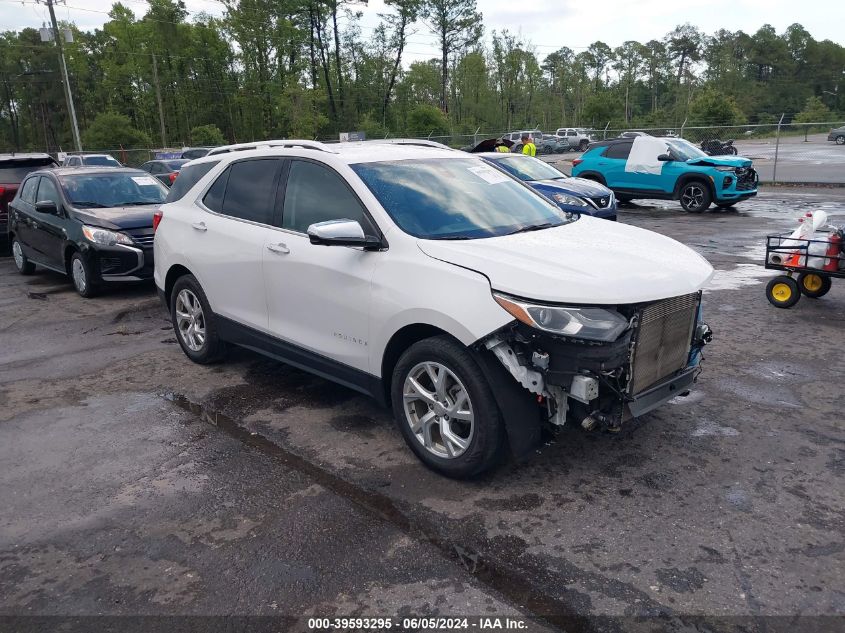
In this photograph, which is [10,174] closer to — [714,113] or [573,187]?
[573,187]

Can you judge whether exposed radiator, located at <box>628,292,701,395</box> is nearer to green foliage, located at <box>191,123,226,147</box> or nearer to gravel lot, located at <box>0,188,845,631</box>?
gravel lot, located at <box>0,188,845,631</box>

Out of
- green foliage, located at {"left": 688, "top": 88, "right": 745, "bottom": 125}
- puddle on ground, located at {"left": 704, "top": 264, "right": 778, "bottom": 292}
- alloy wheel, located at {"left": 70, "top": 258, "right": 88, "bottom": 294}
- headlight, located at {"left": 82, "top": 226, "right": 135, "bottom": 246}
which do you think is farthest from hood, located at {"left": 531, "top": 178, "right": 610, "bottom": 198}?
green foliage, located at {"left": 688, "top": 88, "right": 745, "bottom": 125}

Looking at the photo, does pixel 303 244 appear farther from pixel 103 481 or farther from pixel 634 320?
pixel 634 320

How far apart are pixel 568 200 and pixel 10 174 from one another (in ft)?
35.2

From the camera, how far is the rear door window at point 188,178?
232 inches

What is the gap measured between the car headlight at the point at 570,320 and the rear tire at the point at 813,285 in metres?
5.25

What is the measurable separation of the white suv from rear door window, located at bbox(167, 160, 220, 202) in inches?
16.6

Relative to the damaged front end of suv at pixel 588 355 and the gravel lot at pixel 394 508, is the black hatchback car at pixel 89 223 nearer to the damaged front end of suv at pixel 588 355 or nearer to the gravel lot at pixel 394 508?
the gravel lot at pixel 394 508

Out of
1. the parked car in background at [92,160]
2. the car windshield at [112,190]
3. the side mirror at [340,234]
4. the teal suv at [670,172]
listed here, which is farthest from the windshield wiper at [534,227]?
the parked car in background at [92,160]

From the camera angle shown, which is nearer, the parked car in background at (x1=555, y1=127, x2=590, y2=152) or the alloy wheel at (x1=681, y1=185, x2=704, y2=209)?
the alloy wheel at (x1=681, y1=185, x2=704, y2=209)

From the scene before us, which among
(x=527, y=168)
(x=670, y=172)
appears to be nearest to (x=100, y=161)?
(x=527, y=168)

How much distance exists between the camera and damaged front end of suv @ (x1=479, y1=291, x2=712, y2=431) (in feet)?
11.1

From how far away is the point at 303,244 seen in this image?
4.64 metres

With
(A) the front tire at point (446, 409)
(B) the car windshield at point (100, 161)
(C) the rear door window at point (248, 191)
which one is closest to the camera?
(A) the front tire at point (446, 409)
